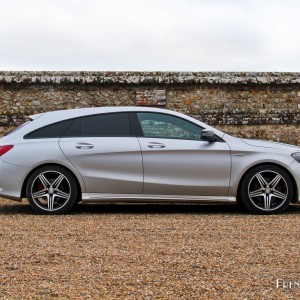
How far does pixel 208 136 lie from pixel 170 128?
510mm

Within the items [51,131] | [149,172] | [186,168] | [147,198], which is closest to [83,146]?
[51,131]

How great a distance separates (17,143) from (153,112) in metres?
1.82

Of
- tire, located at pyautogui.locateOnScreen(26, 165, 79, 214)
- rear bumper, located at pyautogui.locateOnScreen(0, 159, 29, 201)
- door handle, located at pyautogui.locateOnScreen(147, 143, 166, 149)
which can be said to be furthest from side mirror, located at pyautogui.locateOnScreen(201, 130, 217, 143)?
rear bumper, located at pyautogui.locateOnScreen(0, 159, 29, 201)

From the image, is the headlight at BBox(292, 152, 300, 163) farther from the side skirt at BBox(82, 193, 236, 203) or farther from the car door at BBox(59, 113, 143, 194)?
the car door at BBox(59, 113, 143, 194)

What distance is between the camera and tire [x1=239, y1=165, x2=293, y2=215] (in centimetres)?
923

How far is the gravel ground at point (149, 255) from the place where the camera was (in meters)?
4.97

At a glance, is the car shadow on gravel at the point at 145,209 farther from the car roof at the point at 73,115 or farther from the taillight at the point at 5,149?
the car roof at the point at 73,115

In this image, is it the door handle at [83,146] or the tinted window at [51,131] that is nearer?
the door handle at [83,146]

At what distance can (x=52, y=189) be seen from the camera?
361 inches

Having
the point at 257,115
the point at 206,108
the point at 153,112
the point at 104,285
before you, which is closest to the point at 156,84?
the point at 206,108

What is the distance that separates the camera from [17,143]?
939 cm

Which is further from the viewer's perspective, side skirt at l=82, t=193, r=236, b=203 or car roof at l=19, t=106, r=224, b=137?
car roof at l=19, t=106, r=224, b=137

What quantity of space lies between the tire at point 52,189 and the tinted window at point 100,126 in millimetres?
606

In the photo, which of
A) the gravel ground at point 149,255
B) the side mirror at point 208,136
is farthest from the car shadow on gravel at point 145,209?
the side mirror at point 208,136
